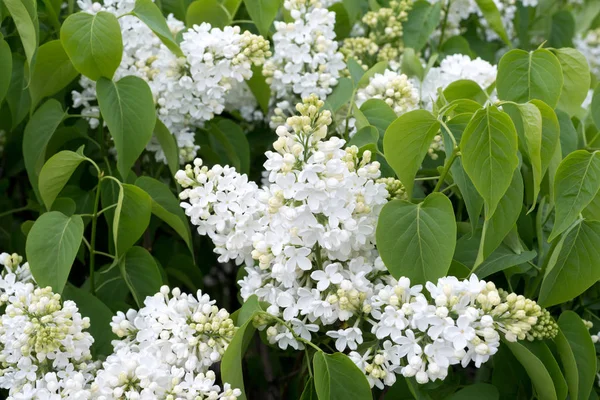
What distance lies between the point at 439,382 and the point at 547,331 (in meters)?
0.19

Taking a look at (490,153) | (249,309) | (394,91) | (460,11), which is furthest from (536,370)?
(460,11)

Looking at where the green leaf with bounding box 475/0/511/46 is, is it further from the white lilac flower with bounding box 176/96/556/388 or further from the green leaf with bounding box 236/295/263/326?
the green leaf with bounding box 236/295/263/326

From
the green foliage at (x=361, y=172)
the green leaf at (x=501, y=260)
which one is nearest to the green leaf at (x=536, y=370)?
the green foliage at (x=361, y=172)

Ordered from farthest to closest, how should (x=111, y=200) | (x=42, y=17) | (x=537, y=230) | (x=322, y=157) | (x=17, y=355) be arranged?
(x=42, y=17)
(x=111, y=200)
(x=537, y=230)
(x=17, y=355)
(x=322, y=157)

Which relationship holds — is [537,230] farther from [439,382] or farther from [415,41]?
[415,41]

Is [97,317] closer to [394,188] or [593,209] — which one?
[394,188]

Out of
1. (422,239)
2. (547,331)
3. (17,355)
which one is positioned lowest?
(17,355)

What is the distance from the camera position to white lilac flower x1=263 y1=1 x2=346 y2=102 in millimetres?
1609

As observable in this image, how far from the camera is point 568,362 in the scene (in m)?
1.18

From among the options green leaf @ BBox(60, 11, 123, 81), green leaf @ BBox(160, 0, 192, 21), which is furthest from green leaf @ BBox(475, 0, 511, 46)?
green leaf @ BBox(60, 11, 123, 81)

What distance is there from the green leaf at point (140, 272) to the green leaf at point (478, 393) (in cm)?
58

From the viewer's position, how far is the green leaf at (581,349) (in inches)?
48.1

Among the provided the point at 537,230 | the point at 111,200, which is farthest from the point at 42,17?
the point at 537,230

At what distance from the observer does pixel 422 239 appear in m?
Answer: 1.11
